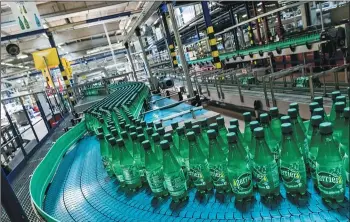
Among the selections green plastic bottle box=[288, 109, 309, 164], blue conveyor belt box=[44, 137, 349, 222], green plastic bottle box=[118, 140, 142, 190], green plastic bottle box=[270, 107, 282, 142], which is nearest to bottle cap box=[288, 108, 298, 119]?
green plastic bottle box=[288, 109, 309, 164]

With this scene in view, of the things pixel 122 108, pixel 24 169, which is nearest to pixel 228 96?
pixel 122 108

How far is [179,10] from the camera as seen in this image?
1156 cm

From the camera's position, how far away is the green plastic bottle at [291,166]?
2.59 ft

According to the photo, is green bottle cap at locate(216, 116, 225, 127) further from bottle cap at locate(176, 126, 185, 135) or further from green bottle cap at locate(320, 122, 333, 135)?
green bottle cap at locate(320, 122, 333, 135)

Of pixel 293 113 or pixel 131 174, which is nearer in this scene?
pixel 293 113

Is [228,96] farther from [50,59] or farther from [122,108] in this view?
[50,59]

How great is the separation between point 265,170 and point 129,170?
612mm

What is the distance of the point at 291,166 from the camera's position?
0.80 m

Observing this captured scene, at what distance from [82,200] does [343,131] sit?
3.84 feet

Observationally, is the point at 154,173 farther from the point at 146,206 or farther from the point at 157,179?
the point at 146,206

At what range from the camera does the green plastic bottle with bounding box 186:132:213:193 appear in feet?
3.17

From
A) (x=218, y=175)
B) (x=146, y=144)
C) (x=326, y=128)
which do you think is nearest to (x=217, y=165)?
(x=218, y=175)

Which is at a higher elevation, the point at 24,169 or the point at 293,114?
the point at 293,114

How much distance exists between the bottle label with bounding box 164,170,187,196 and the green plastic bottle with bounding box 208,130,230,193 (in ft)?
0.39
